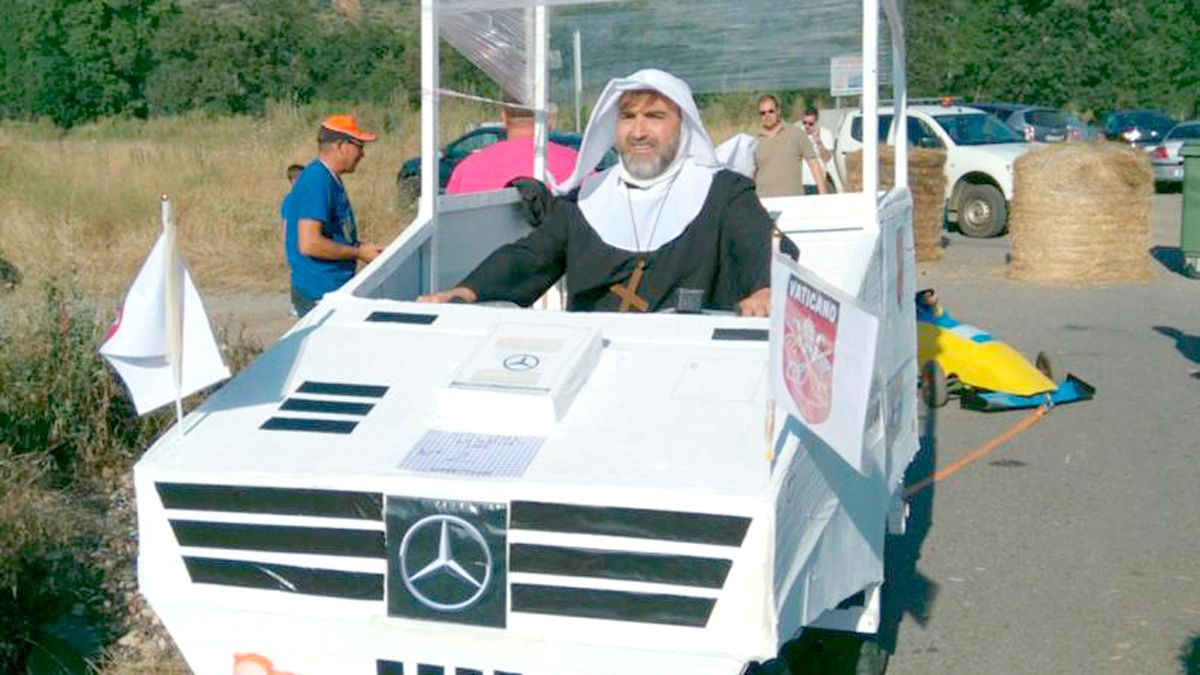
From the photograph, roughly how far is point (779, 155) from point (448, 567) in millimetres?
7382

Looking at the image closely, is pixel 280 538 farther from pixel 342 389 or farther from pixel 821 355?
pixel 821 355

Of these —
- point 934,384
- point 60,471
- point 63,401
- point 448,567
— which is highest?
point 448,567

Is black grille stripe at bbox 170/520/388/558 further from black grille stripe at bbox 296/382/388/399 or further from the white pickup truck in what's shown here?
the white pickup truck

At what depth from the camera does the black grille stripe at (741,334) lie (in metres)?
4.37

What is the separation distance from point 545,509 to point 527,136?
411cm

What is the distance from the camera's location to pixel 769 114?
418 inches

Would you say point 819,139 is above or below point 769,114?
below

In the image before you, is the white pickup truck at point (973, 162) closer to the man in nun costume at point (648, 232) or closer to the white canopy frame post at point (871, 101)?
the white canopy frame post at point (871, 101)

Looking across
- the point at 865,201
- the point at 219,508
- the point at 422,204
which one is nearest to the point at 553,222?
the point at 422,204

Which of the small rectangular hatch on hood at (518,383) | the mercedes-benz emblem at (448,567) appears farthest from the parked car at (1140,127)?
the mercedes-benz emblem at (448,567)

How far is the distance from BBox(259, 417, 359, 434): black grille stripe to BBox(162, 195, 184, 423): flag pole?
243 millimetres

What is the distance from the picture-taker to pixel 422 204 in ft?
19.2

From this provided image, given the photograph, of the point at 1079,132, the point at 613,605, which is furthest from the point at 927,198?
the point at 613,605

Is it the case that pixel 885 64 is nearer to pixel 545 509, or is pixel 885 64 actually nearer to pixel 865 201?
pixel 865 201
